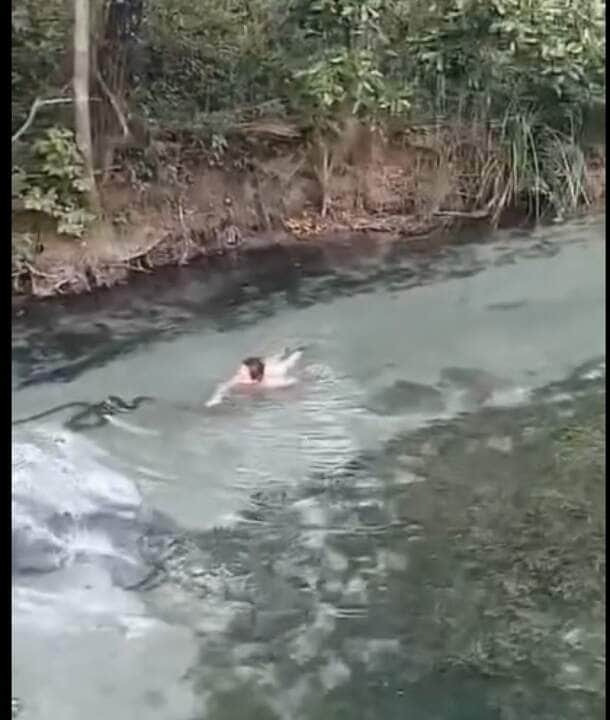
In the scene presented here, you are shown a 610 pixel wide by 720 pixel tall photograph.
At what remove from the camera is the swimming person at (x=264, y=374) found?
39.5 inches

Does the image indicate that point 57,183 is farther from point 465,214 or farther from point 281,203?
point 465,214

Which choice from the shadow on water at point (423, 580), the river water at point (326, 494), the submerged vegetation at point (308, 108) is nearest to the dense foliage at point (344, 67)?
the submerged vegetation at point (308, 108)

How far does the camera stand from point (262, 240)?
102 cm

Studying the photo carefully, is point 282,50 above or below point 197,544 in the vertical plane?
above

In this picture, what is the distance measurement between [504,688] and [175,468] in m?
0.35

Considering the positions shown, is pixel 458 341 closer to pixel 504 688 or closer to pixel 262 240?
pixel 262 240

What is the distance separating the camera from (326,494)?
3.28ft

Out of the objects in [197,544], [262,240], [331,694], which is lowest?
[331,694]

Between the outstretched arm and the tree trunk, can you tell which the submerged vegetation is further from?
the outstretched arm

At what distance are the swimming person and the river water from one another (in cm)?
1

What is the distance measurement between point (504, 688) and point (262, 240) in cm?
45

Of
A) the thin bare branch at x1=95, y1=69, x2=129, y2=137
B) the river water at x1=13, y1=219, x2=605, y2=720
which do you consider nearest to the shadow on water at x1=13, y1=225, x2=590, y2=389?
the river water at x1=13, y1=219, x2=605, y2=720

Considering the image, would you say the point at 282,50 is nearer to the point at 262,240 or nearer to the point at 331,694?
the point at 262,240

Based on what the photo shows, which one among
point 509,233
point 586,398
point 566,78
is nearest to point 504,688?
point 586,398
